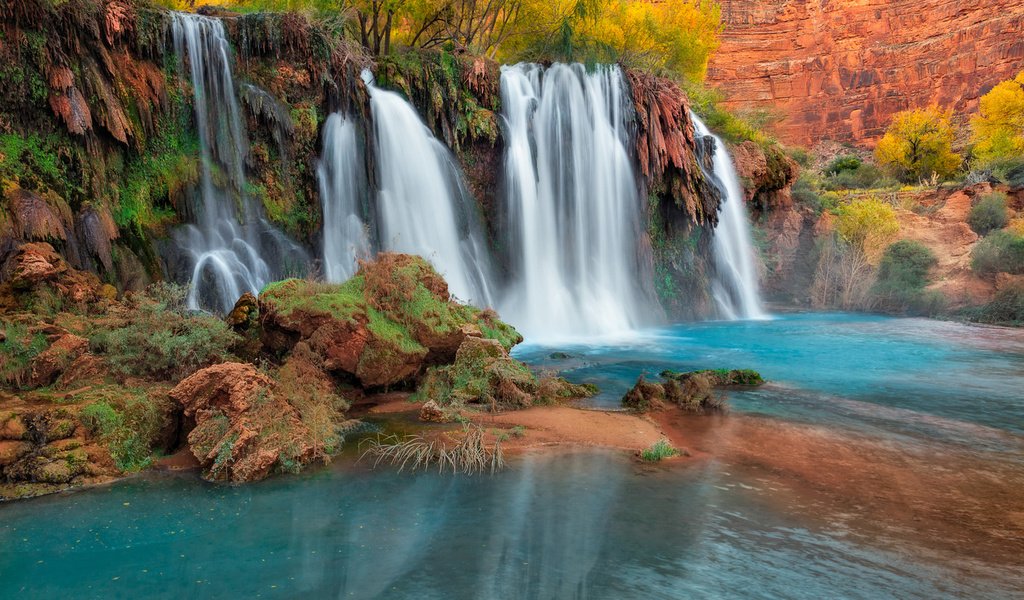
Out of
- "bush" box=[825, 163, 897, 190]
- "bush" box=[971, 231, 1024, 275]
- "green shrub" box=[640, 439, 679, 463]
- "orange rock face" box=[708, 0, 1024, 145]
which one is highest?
"orange rock face" box=[708, 0, 1024, 145]

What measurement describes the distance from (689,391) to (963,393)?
506 cm

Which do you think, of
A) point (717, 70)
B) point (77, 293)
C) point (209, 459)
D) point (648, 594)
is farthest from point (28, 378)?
point (717, 70)

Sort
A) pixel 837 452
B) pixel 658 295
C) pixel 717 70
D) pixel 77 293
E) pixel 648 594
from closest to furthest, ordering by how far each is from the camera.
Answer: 1. pixel 648 594
2. pixel 837 452
3. pixel 77 293
4. pixel 658 295
5. pixel 717 70

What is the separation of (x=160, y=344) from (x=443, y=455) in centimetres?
400

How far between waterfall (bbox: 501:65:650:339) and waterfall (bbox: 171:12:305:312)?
6767 mm

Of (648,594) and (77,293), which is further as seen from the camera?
(77,293)

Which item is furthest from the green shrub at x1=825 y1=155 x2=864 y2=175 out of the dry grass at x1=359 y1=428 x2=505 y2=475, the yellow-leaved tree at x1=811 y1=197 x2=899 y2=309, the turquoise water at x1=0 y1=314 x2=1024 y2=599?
the dry grass at x1=359 y1=428 x2=505 y2=475

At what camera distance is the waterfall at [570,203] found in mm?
18672

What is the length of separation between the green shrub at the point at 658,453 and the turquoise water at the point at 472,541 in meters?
0.31

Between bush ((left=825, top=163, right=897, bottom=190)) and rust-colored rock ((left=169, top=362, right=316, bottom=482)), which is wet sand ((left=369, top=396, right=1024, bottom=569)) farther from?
bush ((left=825, top=163, right=897, bottom=190))

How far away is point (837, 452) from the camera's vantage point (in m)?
7.12

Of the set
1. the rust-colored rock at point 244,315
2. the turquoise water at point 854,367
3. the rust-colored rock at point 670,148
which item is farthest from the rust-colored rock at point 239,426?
the rust-colored rock at point 670,148

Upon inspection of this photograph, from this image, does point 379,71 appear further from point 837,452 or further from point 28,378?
point 837,452

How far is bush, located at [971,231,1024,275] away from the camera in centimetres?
2186
